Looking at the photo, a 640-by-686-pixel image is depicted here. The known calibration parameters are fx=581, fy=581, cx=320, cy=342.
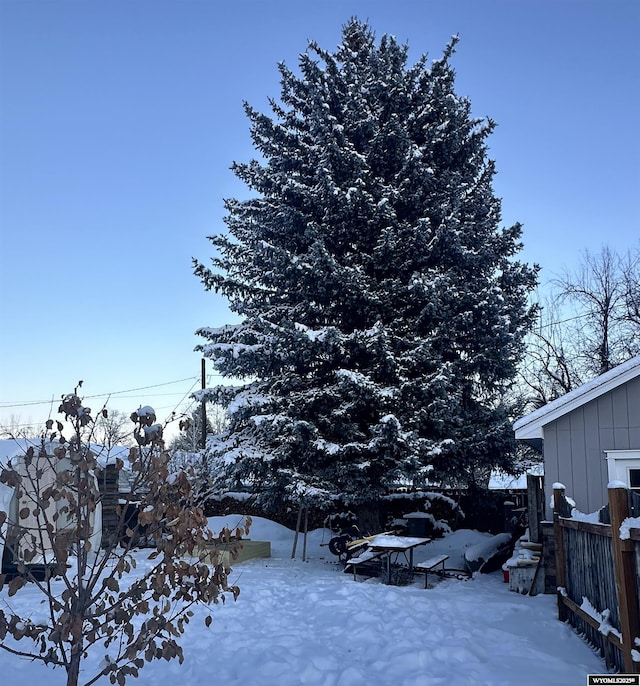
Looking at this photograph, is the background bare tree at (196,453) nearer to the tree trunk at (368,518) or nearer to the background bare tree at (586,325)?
the tree trunk at (368,518)

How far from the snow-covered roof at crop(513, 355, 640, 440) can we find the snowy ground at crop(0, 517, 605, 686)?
2.49 m

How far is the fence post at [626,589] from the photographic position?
14.0 feet

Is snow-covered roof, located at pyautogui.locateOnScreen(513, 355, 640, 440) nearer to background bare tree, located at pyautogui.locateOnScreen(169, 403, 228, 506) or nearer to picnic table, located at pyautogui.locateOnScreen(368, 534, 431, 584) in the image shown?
picnic table, located at pyautogui.locateOnScreen(368, 534, 431, 584)

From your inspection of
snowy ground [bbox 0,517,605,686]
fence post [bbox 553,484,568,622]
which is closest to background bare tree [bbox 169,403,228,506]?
snowy ground [bbox 0,517,605,686]

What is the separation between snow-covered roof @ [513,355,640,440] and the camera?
28.0 ft

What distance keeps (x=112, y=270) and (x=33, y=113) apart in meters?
5.93

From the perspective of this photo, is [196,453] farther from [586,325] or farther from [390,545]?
[586,325]

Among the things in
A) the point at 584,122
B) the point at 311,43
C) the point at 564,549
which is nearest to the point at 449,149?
the point at 584,122

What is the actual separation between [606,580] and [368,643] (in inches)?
96.0

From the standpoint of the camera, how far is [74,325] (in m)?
14.2

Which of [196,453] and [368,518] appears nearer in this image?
[368,518]

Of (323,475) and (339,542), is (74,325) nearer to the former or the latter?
(323,475)

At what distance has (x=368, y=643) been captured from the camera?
6.02 meters

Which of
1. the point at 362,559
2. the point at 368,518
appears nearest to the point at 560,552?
the point at 362,559
